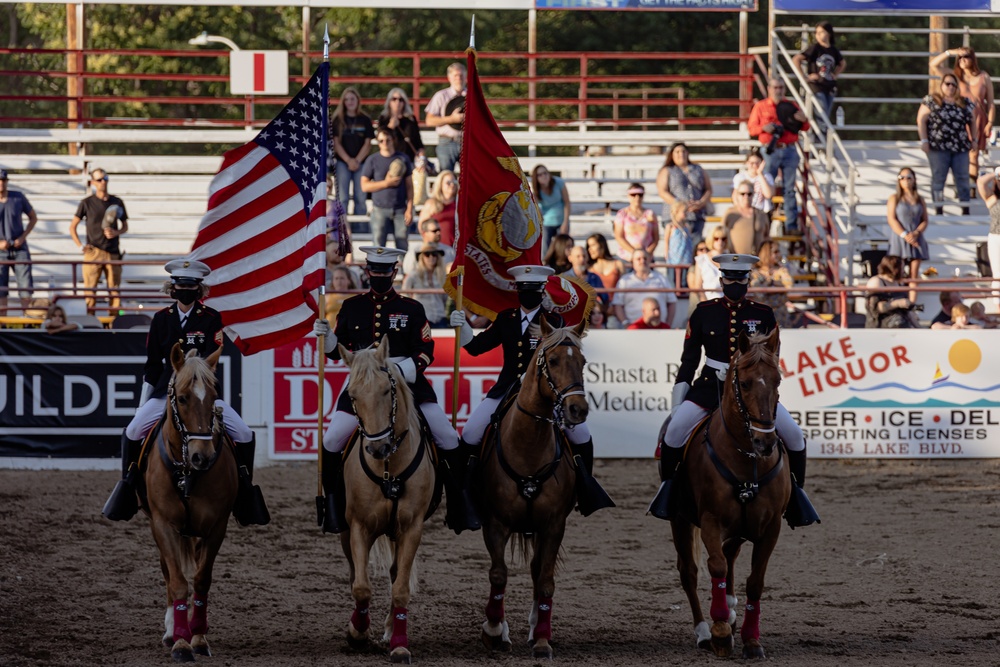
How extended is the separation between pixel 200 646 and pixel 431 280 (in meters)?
9.29

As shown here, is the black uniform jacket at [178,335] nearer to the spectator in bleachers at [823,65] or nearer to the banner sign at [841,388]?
the banner sign at [841,388]

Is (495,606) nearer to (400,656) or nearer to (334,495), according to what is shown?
(400,656)

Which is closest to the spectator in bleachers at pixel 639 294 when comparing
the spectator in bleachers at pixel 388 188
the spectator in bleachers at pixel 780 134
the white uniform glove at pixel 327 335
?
the spectator in bleachers at pixel 388 188

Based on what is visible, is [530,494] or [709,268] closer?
[530,494]

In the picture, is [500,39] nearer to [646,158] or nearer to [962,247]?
[646,158]

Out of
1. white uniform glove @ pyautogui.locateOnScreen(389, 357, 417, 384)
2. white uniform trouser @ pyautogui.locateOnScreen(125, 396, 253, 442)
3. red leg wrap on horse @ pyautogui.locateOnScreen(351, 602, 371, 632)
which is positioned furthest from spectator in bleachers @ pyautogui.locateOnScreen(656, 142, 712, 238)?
red leg wrap on horse @ pyautogui.locateOnScreen(351, 602, 371, 632)

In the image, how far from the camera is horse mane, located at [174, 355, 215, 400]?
30.1 ft

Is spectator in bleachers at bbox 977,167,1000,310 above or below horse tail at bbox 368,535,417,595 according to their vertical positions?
above

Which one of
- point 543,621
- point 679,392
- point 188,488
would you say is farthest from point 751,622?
point 188,488

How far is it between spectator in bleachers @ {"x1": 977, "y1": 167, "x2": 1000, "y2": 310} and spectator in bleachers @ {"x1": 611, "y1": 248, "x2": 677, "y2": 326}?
4777 mm

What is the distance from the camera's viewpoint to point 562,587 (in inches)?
479

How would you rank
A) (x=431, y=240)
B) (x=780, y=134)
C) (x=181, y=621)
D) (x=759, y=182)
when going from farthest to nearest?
(x=780, y=134), (x=759, y=182), (x=431, y=240), (x=181, y=621)

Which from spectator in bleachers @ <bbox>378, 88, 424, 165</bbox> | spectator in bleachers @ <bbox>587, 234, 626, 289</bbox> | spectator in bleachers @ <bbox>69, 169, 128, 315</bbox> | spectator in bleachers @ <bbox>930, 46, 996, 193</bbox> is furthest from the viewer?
spectator in bleachers @ <bbox>930, 46, 996, 193</bbox>

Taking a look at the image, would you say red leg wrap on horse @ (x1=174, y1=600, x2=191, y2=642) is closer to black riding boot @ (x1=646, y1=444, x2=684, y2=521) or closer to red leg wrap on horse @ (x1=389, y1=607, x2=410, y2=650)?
red leg wrap on horse @ (x1=389, y1=607, x2=410, y2=650)
